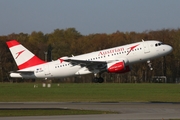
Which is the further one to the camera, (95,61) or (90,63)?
(90,63)

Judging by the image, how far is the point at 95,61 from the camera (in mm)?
67500

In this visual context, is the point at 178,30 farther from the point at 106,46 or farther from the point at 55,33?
the point at 55,33

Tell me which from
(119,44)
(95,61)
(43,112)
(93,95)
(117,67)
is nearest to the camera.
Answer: (43,112)

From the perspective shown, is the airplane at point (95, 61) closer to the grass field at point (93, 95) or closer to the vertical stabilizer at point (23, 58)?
the vertical stabilizer at point (23, 58)

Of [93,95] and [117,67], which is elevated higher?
[117,67]

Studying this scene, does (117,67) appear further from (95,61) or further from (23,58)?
(23,58)

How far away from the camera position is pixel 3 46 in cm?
12531

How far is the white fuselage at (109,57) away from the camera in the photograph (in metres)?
65.1

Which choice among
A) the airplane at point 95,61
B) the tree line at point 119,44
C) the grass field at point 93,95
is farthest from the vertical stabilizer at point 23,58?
the tree line at point 119,44

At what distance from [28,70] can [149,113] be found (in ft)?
137

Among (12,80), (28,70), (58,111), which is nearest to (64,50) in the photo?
(12,80)

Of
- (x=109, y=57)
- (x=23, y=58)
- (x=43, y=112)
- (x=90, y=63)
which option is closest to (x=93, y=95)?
(x=109, y=57)

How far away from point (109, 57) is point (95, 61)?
177 centimetres

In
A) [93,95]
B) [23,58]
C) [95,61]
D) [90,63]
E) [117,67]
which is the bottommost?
[93,95]
